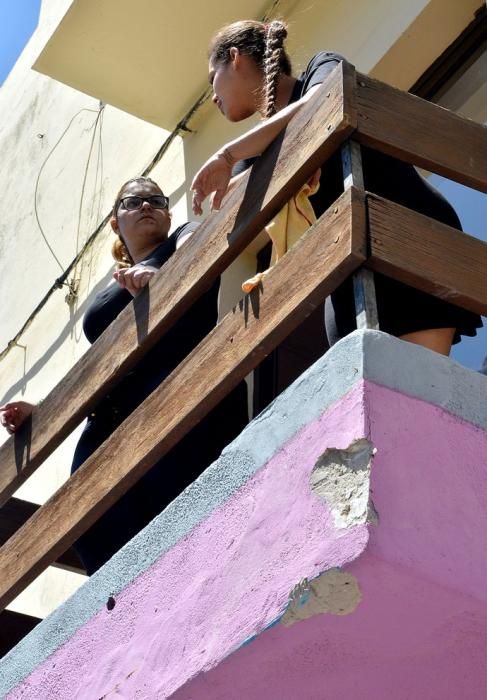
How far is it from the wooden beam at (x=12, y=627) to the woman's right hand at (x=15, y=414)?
1.32 metres

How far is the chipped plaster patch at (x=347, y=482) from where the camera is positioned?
2553 mm

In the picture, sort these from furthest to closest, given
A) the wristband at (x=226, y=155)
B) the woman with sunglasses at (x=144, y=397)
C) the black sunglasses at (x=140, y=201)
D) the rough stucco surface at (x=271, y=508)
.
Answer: the black sunglasses at (x=140, y=201) < the woman with sunglasses at (x=144, y=397) < the wristband at (x=226, y=155) < the rough stucco surface at (x=271, y=508)

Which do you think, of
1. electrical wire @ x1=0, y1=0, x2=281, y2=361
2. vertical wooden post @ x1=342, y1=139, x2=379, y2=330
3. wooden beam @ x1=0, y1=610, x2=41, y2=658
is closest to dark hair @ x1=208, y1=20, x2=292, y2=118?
vertical wooden post @ x1=342, y1=139, x2=379, y2=330

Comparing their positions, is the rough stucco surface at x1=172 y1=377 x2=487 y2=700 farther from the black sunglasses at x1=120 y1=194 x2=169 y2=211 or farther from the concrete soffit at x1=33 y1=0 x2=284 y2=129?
the concrete soffit at x1=33 y1=0 x2=284 y2=129

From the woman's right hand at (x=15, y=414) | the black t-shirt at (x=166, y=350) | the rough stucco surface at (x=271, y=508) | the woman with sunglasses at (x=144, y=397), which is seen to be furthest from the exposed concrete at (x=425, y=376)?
the woman's right hand at (x=15, y=414)

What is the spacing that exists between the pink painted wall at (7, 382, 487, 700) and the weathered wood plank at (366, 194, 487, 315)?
0.35 m

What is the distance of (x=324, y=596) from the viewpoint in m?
2.58

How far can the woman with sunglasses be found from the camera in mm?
3752

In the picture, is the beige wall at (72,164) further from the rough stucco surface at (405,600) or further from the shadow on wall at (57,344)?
the rough stucco surface at (405,600)

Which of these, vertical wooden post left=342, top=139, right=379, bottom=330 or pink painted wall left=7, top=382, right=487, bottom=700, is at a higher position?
vertical wooden post left=342, top=139, right=379, bottom=330

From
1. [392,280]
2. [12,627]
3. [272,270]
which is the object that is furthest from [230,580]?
[12,627]

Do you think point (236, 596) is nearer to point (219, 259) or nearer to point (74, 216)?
point (219, 259)

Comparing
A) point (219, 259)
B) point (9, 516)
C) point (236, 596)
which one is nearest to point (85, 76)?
point (9, 516)

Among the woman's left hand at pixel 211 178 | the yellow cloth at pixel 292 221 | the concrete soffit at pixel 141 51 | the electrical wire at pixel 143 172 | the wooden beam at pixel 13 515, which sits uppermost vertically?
the concrete soffit at pixel 141 51
